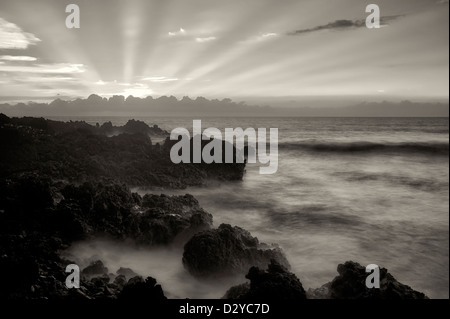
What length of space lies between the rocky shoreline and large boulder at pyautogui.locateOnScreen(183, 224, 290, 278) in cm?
2

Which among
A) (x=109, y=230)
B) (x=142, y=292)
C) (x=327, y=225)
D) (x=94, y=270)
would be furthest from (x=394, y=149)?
(x=142, y=292)

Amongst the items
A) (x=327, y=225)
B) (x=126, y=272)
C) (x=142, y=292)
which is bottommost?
(x=327, y=225)

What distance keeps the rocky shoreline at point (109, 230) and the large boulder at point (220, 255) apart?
2 centimetres

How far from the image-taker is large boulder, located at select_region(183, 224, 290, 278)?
648 cm

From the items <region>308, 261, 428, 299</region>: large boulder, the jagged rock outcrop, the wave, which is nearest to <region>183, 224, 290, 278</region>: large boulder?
<region>308, 261, 428, 299</region>: large boulder

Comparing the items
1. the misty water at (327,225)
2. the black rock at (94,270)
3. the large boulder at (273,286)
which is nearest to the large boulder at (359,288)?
the large boulder at (273,286)

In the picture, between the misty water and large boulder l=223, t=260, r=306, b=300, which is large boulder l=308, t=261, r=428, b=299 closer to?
large boulder l=223, t=260, r=306, b=300

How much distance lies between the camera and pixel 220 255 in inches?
257

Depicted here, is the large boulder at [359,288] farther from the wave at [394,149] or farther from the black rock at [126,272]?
the wave at [394,149]

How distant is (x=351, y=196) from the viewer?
535 inches

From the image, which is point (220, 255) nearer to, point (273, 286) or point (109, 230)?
point (273, 286)

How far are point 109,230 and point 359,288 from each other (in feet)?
17.5

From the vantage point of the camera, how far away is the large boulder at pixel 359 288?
4.91m

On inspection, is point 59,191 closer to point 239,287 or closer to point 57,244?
point 57,244
